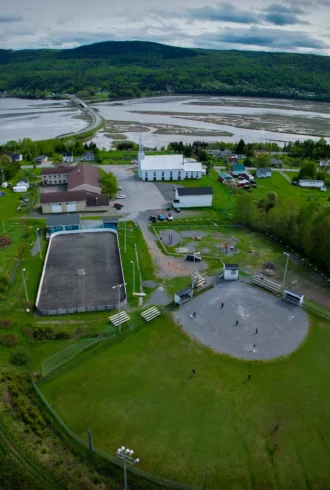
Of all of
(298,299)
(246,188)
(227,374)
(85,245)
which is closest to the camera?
(227,374)

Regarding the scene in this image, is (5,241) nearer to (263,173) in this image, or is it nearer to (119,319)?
(119,319)

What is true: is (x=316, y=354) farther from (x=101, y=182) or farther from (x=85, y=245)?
(x=101, y=182)

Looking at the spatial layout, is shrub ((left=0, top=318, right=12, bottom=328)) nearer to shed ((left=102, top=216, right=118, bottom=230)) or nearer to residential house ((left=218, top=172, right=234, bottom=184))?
shed ((left=102, top=216, right=118, bottom=230))

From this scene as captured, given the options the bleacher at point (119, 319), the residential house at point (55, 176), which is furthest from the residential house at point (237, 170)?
the bleacher at point (119, 319)

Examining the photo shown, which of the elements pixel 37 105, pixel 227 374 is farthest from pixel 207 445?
pixel 37 105

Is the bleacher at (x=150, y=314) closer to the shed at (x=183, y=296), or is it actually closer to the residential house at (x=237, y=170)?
the shed at (x=183, y=296)
